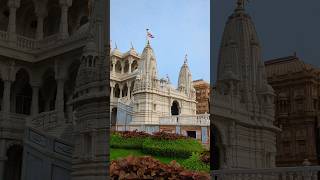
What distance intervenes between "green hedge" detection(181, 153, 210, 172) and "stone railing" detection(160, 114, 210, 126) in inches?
6.0

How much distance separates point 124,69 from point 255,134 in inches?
26.8

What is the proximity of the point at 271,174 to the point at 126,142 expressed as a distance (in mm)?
652

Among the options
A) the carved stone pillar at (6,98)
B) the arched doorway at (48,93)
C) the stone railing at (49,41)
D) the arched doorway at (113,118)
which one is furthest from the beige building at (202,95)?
the carved stone pillar at (6,98)

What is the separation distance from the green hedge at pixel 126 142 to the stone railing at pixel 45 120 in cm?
62

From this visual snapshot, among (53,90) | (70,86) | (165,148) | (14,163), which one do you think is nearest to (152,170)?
(165,148)

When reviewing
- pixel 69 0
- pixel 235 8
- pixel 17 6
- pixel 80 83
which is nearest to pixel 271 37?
pixel 235 8

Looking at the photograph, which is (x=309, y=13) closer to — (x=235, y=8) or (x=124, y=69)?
(x=235, y=8)

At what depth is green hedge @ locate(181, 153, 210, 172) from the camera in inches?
76.6

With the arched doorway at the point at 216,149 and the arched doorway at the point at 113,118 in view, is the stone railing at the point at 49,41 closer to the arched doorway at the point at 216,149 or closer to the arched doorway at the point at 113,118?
the arched doorway at the point at 113,118

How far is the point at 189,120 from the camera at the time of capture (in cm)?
200

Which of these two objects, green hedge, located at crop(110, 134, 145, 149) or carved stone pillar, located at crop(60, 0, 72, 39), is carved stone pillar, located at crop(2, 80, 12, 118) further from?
green hedge, located at crop(110, 134, 145, 149)

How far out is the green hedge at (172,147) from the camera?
1.93 m

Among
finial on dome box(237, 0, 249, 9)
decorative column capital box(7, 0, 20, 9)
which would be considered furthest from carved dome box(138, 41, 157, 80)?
decorative column capital box(7, 0, 20, 9)

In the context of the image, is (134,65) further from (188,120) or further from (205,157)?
(205,157)
